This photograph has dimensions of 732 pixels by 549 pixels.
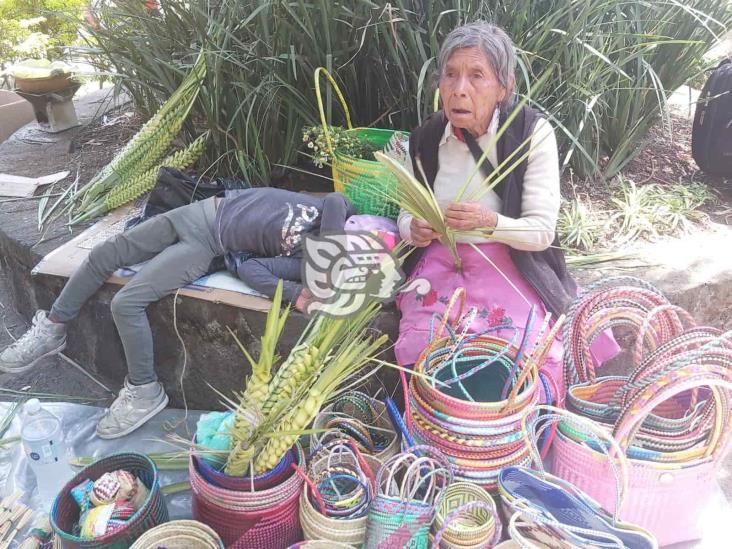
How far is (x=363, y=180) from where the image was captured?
248 cm

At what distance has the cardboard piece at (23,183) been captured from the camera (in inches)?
131

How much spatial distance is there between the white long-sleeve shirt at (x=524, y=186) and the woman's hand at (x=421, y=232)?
9 cm

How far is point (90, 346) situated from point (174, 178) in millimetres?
859

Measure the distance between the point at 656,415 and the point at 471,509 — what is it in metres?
0.57

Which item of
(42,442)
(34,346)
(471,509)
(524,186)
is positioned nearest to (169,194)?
(34,346)

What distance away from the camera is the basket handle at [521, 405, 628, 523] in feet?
4.43

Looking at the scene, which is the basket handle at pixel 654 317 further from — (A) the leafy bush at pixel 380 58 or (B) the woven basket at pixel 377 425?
(A) the leafy bush at pixel 380 58

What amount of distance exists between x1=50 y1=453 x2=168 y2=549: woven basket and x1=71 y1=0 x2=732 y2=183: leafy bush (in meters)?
1.58

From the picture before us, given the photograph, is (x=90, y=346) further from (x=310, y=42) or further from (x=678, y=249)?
(x=678, y=249)

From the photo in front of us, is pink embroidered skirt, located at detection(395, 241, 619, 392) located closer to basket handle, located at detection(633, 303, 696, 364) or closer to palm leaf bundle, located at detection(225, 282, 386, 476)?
basket handle, located at detection(633, 303, 696, 364)

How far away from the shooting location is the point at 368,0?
2.45 metres

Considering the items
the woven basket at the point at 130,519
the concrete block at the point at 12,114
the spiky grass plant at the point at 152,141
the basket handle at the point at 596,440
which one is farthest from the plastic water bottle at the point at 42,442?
the concrete block at the point at 12,114

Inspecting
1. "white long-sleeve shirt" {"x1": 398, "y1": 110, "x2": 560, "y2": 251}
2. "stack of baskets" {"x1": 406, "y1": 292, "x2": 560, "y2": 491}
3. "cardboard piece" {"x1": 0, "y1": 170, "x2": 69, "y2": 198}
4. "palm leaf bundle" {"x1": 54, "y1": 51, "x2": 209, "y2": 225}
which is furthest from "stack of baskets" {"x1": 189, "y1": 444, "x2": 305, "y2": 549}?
"cardboard piece" {"x1": 0, "y1": 170, "x2": 69, "y2": 198}

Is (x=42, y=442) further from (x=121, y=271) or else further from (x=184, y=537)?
(x=121, y=271)
